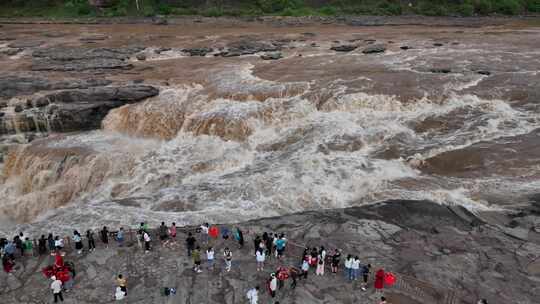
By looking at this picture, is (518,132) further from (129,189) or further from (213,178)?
(129,189)

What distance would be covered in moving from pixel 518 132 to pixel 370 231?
1350 centimetres

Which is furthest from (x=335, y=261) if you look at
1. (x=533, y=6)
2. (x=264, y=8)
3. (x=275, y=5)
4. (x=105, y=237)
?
(x=533, y=6)

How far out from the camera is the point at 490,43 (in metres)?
45.8

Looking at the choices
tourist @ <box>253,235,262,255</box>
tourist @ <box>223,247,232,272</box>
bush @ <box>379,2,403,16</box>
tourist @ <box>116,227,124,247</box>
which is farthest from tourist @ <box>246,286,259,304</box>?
bush @ <box>379,2,403,16</box>

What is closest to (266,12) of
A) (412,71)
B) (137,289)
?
(412,71)

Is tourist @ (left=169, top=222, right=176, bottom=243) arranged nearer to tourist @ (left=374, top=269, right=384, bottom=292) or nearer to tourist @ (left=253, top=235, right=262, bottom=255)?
tourist @ (left=253, top=235, right=262, bottom=255)

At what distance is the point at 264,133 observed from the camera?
94.7 ft

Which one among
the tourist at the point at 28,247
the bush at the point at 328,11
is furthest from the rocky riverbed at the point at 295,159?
the bush at the point at 328,11

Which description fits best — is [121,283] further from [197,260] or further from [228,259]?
[228,259]

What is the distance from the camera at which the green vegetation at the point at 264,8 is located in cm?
6950

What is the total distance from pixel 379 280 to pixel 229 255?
15.8ft

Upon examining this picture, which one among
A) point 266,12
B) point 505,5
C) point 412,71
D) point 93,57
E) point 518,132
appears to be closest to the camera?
point 518,132

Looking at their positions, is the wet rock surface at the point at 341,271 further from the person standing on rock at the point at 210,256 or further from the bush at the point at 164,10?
the bush at the point at 164,10

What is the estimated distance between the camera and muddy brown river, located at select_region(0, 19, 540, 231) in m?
21.8
